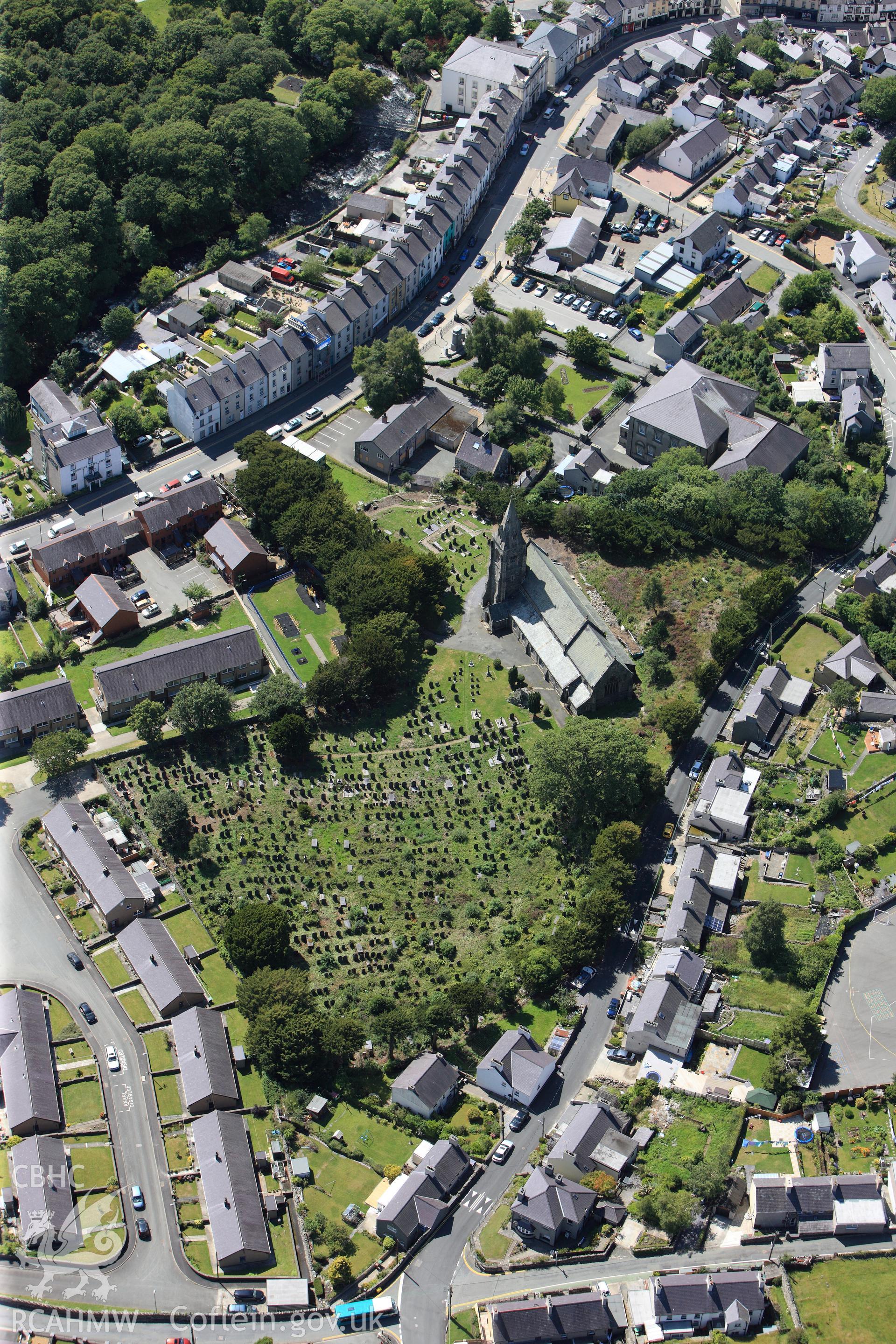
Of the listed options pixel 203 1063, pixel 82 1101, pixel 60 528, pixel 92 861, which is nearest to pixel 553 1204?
pixel 203 1063

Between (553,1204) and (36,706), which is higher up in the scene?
(36,706)

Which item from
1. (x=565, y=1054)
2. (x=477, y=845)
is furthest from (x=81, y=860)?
(x=565, y=1054)

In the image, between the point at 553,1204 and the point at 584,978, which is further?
the point at 584,978

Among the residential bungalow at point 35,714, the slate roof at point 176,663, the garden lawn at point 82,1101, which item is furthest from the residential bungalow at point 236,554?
the garden lawn at point 82,1101

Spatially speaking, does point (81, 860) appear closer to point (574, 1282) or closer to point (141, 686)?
point (141, 686)

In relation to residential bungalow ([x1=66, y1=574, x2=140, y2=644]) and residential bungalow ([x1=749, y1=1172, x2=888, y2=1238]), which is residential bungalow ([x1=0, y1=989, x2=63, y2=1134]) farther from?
residential bungalow ([x1=749, y1=1172, x2=888, y2=1238])

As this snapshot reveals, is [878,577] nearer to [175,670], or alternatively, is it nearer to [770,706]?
[770,706]

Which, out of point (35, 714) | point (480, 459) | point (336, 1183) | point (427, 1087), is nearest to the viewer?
point (336, 1183)
